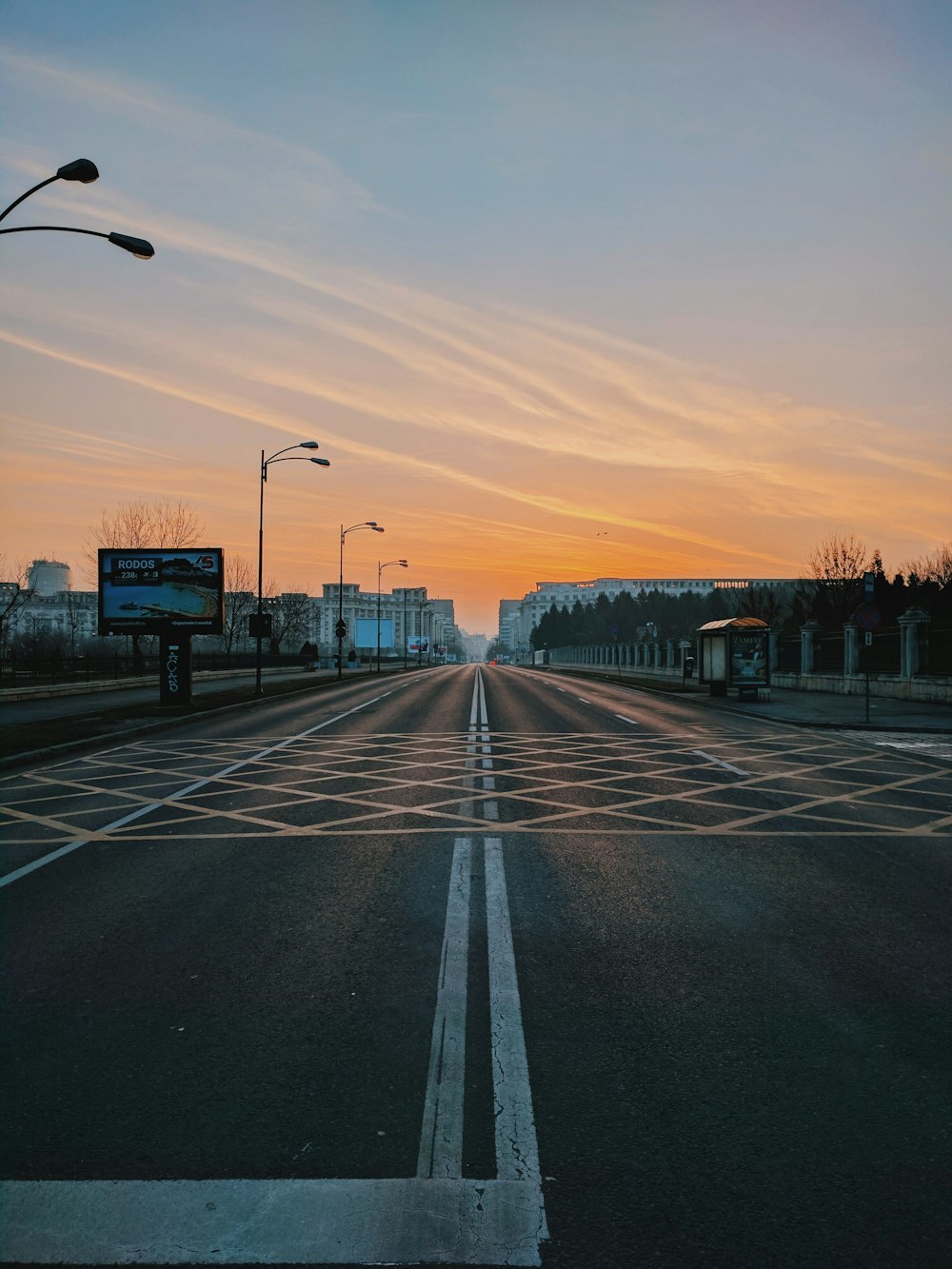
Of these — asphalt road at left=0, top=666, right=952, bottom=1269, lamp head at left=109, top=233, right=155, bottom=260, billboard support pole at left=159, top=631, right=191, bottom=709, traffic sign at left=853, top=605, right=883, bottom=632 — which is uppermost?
lamp head at left=109, top=233, right=155, bottom=260

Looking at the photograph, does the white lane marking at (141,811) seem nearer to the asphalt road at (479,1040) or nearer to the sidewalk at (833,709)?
the asphalt road at (479,1040)

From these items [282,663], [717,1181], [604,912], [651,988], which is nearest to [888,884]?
[604,912]

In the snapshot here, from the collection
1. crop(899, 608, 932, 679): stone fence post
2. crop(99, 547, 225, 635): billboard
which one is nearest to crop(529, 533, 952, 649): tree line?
crop(899, 608, 932, 679): stone fence post

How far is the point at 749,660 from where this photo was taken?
2920cm

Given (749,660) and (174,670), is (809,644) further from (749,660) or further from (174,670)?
(174,670)

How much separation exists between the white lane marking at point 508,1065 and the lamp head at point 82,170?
11.1 metres

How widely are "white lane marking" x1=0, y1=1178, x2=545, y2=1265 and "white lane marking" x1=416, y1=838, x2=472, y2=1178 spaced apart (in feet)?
0.42

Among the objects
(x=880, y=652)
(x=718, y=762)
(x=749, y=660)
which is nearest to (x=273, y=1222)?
(x=718, y=762)

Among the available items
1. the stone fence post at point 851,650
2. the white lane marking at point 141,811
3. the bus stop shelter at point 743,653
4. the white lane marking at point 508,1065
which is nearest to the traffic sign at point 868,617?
the bus stop shelter at point 743,653

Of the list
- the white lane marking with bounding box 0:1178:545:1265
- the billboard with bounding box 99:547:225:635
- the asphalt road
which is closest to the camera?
the white lane marking with bounding box 0:1178:545:1265

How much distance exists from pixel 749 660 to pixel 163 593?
19020mm

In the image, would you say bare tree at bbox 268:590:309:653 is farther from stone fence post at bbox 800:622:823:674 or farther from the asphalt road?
the asphalt road

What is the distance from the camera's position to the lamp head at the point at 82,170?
1148 cm

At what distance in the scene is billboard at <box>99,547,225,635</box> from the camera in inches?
937
